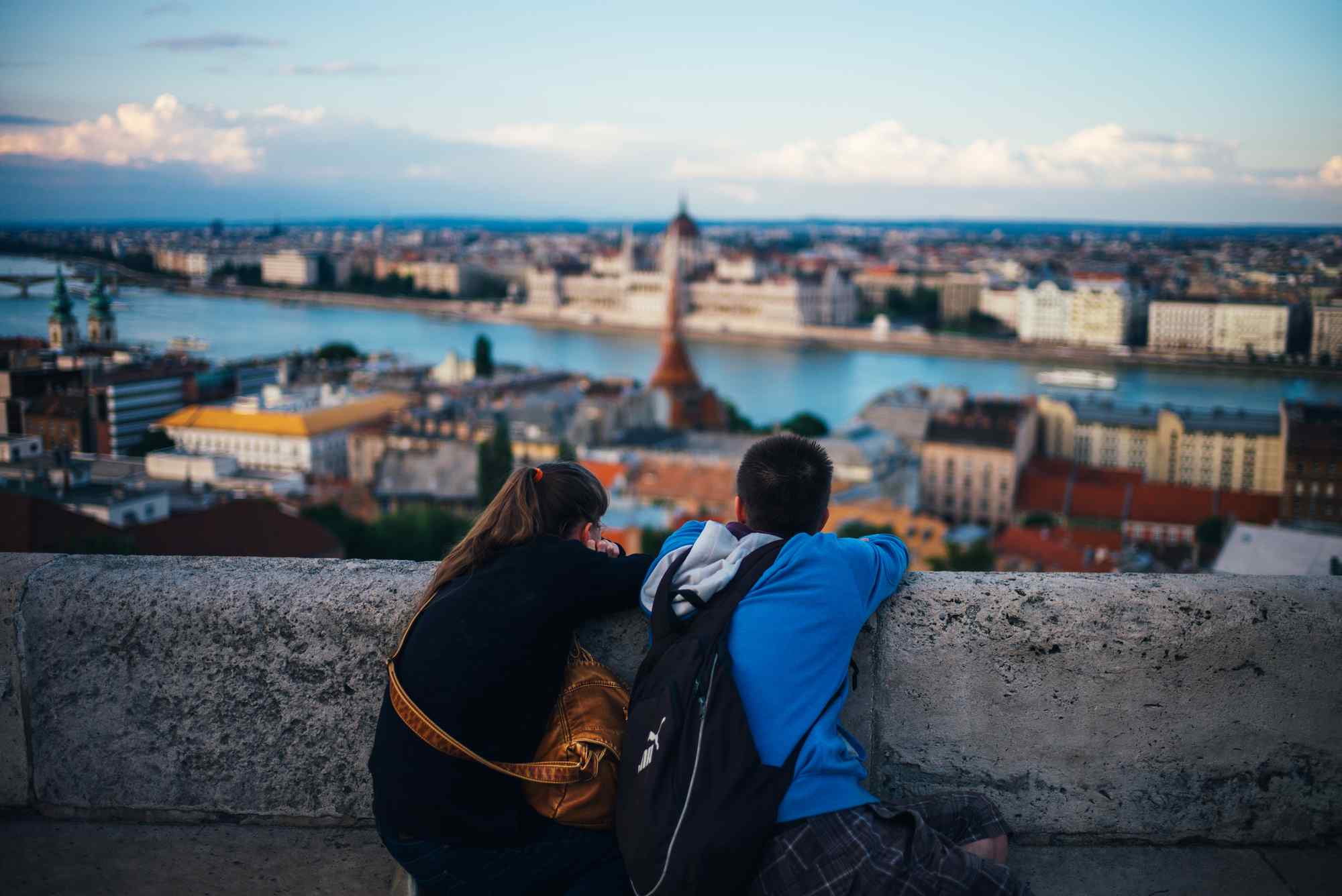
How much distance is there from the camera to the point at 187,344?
7.77 metres

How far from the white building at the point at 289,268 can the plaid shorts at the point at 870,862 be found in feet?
71.9

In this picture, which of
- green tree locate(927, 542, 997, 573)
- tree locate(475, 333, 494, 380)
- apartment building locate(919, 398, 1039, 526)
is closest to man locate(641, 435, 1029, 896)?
green tree locate(927, 542, 997, 573)

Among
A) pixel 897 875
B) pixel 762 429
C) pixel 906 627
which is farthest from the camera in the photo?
pixel 762 429

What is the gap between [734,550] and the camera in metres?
0.70

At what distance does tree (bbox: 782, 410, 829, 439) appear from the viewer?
1498 cm

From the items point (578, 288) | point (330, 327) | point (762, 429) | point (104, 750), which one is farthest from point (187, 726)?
point (578, 288)

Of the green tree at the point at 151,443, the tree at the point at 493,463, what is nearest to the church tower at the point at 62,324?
the green tree at the point at 151,443

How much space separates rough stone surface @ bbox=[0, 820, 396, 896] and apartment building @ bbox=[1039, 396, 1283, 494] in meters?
10.9

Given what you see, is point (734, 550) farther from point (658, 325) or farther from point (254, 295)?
point (658, 325)

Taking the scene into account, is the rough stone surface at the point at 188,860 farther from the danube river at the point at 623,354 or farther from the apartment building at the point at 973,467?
the apartment building at the point at 973,467

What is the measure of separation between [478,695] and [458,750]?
3 centimetres

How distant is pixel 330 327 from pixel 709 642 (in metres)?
26.6

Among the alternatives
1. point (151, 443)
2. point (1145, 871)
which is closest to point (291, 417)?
point (151, 443)

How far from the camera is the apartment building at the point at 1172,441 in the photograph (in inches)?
448
